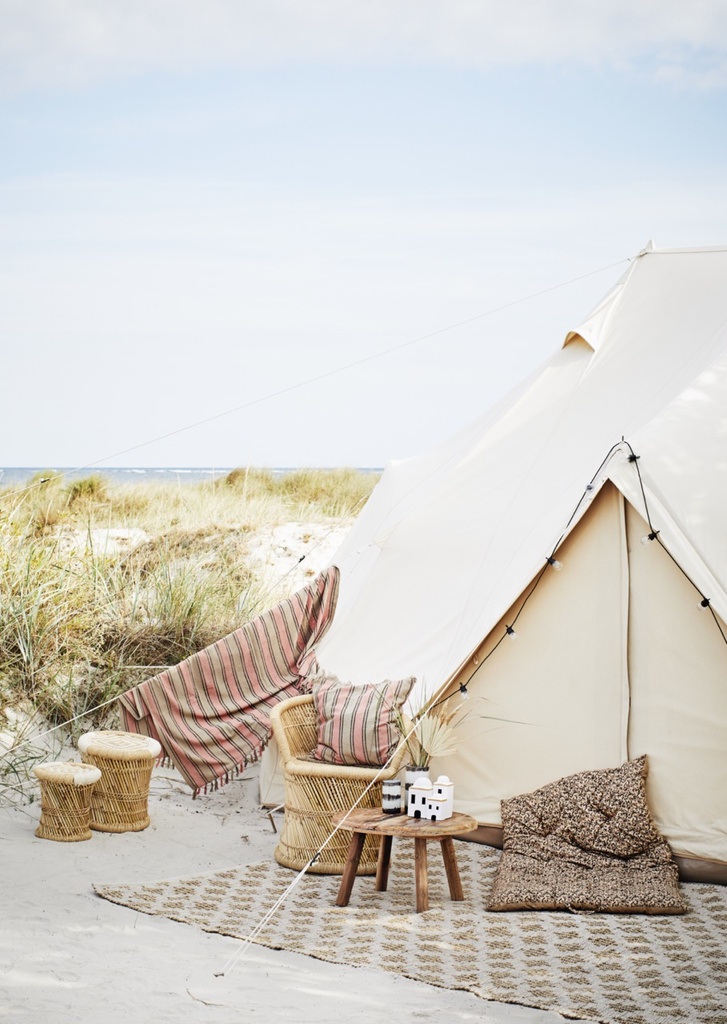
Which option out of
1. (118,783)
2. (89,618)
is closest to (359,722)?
(118,783)

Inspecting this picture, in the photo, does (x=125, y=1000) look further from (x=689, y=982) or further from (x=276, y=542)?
(x=276, y=542)

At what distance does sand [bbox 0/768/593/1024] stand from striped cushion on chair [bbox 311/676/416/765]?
662 millimetres

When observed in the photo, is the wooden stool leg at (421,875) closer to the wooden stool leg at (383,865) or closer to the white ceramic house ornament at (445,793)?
the white ceramic house ornament at (445,793)

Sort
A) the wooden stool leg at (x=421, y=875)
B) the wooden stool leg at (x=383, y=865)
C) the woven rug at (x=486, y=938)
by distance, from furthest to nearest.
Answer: the wooden stool leg at (x=383, y=865)
the wooden stool leg at (x=421, y=875)
the woven rug at (x=486, y=938)

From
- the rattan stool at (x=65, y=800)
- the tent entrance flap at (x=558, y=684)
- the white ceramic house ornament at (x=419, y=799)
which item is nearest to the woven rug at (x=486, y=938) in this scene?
the white ceramic house ornament at (x=419, y=799)

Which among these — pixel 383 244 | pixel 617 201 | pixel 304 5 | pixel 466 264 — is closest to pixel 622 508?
pixel 304 5

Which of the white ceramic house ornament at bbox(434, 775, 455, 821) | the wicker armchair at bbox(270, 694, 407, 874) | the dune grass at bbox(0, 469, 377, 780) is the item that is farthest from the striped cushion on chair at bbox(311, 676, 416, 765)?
the dune grass at bbox(0, 469, 377, 780)

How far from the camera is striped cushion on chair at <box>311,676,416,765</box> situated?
4188mm

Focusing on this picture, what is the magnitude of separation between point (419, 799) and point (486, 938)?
0.55 meters

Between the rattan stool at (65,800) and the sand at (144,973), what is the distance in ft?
0.46

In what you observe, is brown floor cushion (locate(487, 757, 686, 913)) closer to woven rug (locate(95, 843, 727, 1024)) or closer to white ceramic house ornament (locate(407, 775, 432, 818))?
woven rug (locate(95, 843, 727, 1024))

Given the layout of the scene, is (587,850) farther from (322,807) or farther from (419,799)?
(322,807)

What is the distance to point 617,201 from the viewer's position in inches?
452

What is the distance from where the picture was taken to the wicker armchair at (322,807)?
4020 millimetres
